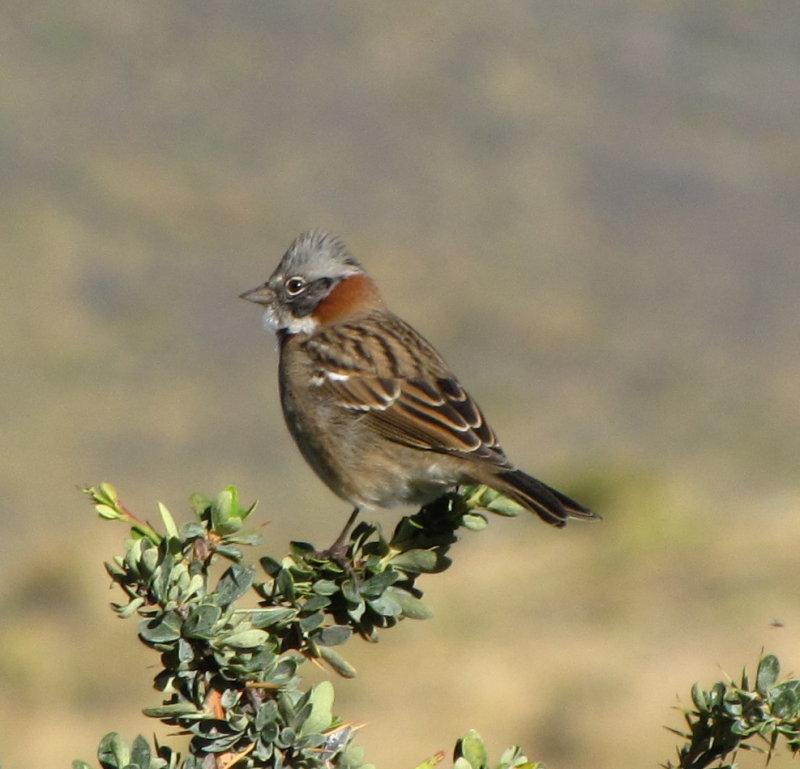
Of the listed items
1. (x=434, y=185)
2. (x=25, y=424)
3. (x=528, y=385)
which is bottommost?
(x=25, y=424)

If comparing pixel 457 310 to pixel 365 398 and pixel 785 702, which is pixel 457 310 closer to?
pixel 365 398

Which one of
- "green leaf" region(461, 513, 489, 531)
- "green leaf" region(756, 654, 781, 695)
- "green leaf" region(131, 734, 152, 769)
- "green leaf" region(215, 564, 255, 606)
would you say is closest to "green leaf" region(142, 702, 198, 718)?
"green leaf" region(131, 734, 152, 769)

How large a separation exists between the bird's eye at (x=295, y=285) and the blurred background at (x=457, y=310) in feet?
10.4

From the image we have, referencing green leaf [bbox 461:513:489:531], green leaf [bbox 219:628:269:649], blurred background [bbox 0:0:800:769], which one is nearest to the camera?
green leaf [bbox 219:628:269:649]

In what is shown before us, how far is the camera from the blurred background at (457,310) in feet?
31.8

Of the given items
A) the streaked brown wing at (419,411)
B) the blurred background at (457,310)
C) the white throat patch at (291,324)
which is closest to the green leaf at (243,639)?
the streaked brown wing at (419,411)

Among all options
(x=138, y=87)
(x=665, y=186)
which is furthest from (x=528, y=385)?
(x=138, y=87)

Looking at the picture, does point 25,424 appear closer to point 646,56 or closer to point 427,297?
point 427,297

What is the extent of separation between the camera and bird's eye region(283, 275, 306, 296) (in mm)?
6473

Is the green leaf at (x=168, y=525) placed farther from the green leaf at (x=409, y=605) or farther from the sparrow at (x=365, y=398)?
the sparrow at (x=365, y=398)

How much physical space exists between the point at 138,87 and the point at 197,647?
112 feet

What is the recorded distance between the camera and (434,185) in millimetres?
34875

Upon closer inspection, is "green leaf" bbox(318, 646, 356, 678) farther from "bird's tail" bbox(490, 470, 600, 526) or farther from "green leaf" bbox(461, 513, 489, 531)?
"bird's tail" bbox(490, 470, 600, 526)

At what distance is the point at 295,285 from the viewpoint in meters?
6.48
